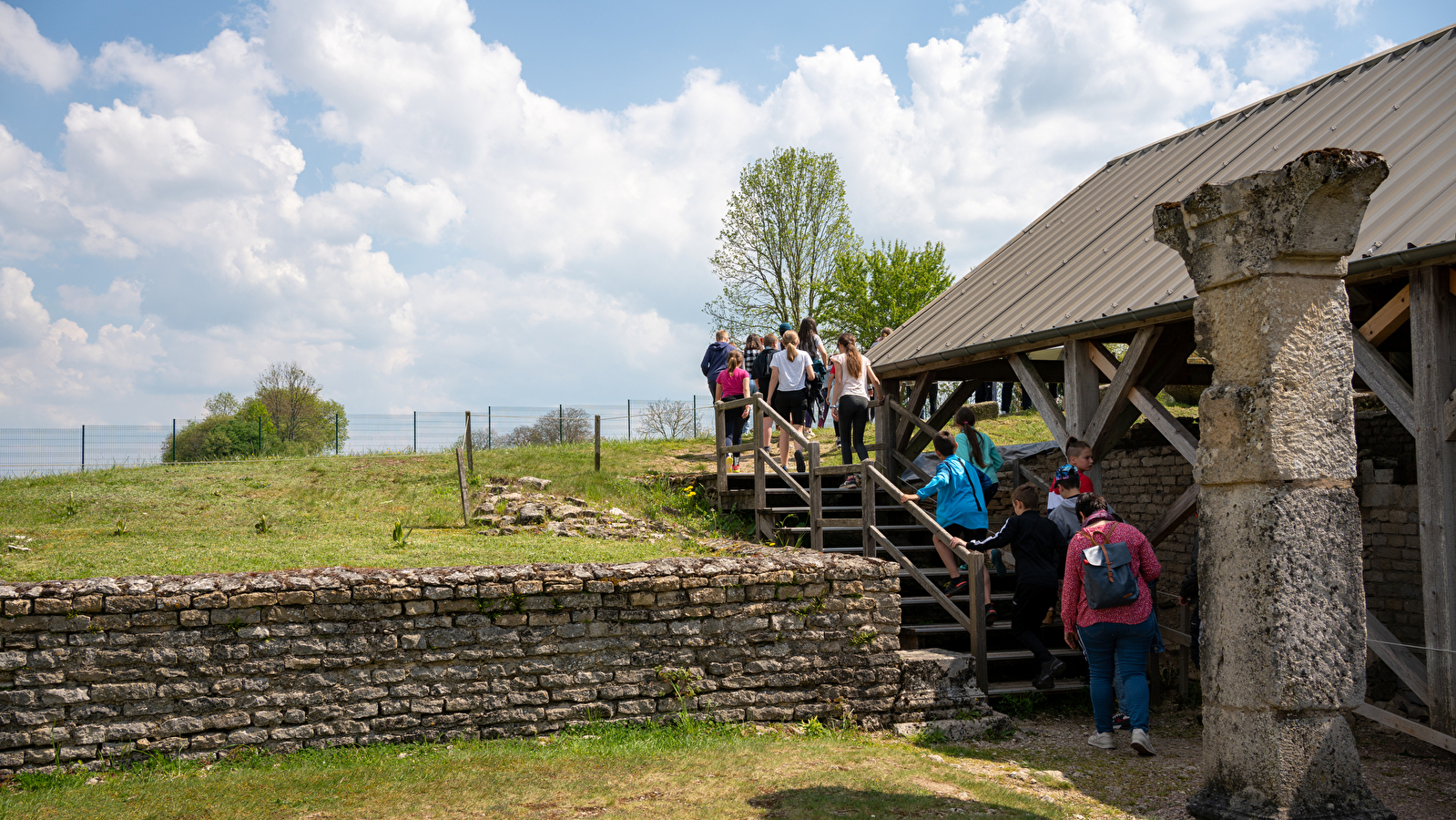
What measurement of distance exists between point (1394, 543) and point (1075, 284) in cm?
394

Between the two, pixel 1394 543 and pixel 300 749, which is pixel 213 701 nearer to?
pixel 300 749

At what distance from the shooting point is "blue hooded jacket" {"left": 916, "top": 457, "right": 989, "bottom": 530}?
27.5ft

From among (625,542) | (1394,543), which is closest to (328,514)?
(625,542)

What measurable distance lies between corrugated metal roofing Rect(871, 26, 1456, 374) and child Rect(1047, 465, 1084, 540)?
1.48 m

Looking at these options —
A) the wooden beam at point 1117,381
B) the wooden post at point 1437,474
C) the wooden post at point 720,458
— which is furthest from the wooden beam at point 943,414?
the wooden post at point 1437,474

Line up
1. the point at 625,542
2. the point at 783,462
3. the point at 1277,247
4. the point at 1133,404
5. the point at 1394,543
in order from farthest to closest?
the point at 783,462
the point at 625,542
the point at 1394,543
the point at 1133,404
the point at 1277,247

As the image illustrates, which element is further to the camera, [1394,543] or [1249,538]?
[1394,543]

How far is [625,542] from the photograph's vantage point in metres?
9.92

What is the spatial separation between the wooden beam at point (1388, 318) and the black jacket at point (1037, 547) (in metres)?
2.63

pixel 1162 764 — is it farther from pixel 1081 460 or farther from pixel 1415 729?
pixel 1081 460

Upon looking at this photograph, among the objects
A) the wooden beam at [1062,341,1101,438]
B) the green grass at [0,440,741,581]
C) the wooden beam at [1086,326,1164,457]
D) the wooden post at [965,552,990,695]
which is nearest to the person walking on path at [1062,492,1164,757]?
the wooden post at [965,552,990,695]

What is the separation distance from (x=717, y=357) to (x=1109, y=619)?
7.69 metres

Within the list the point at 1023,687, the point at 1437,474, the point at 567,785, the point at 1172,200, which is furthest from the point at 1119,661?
the point at 1172,200

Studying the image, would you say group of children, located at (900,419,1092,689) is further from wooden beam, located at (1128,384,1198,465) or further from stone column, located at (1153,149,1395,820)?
stone column, located at (1153,149,1395,820)
